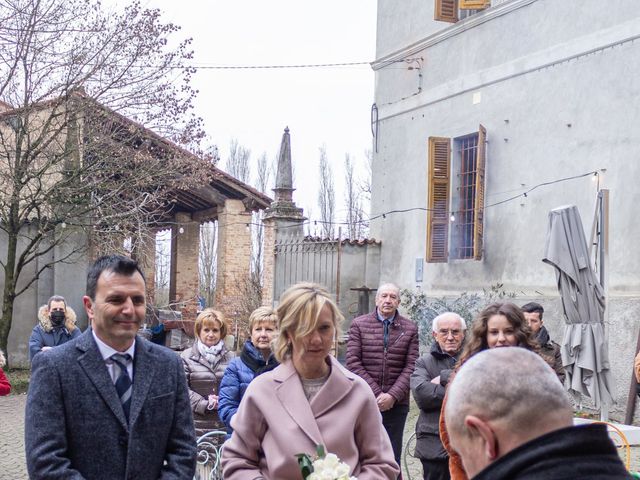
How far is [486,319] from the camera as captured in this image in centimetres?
484

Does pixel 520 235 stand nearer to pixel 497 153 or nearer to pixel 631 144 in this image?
pixel 497 153

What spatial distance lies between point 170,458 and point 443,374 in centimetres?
237

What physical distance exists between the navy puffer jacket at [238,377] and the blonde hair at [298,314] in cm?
184

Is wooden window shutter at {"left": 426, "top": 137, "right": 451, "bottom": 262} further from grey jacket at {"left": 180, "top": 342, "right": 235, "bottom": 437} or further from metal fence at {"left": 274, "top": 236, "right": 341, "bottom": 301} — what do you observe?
grey jacket at {"left": 180, "top": 342, "right": 235, "bottom": 437}

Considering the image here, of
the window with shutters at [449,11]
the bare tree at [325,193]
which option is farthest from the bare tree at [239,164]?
the window with shutters at [449,11]

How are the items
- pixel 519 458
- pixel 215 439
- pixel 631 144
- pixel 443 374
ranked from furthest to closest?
1. pixel 631 144
2. pixel 215 439
3. pixel 443 374
4. pixel 519 458

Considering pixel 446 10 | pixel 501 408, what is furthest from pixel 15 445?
pixel 501 408

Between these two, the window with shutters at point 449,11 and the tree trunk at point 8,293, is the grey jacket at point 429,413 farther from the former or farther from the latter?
the tree trunk at point 8,293

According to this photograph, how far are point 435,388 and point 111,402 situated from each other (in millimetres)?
2718

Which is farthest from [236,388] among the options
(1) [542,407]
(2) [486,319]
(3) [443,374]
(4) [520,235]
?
(4) [520,235]

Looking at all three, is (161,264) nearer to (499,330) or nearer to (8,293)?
(8,293)

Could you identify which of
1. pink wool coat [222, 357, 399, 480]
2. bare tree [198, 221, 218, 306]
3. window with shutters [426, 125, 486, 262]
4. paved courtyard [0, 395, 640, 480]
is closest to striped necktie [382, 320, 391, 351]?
paved courtyard [0, 395, 640, 480]

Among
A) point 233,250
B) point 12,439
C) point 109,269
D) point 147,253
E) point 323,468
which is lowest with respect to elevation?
point 12,439

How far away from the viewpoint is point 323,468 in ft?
11.3
